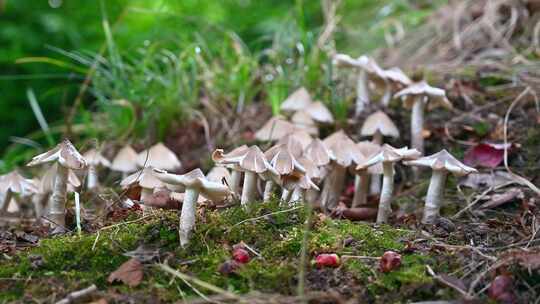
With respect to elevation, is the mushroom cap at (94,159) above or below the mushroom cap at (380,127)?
below

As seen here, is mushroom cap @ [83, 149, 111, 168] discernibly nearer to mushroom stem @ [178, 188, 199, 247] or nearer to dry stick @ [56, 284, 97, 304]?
mushroom stem @ [178, 188, 199, 247]

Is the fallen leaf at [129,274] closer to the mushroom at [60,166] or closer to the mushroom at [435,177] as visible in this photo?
the mushroom at [60,166]

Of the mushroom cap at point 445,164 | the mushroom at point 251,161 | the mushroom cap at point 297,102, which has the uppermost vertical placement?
the mushroom cap at point 297,102

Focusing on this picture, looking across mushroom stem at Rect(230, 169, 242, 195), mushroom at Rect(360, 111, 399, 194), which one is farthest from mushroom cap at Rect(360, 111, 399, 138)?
mushroom stem at Rect(230, 169, 242, 195)

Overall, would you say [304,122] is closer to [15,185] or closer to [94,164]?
[94,164]

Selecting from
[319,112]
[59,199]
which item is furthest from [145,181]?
[319,112]

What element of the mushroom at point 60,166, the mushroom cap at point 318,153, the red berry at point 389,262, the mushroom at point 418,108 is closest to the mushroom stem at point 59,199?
the mushroom at point 60,166
